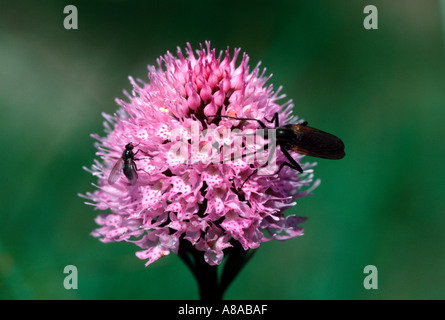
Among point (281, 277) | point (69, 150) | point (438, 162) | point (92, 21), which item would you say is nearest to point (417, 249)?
point (438, 162)

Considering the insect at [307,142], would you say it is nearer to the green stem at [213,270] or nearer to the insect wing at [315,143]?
the insect wing at [315,143]

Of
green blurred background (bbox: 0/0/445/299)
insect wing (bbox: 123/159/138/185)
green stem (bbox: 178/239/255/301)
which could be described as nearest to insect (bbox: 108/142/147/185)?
insect wing (bbox: 123/159/138/185)

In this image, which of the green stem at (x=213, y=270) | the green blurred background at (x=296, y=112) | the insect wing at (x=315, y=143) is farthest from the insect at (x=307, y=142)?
the green blurred background at (x=296, y=112)

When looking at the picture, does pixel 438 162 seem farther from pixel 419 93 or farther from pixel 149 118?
pixel 149 118

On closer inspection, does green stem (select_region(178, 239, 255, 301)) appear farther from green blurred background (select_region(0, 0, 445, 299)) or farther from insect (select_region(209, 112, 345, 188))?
green blurred background (select_region(0, 0, 445, 299))

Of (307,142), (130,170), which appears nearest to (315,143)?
(307,142)

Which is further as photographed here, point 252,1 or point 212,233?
point 252,1

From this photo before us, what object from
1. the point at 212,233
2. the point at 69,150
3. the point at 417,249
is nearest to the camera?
the point at 212,233
